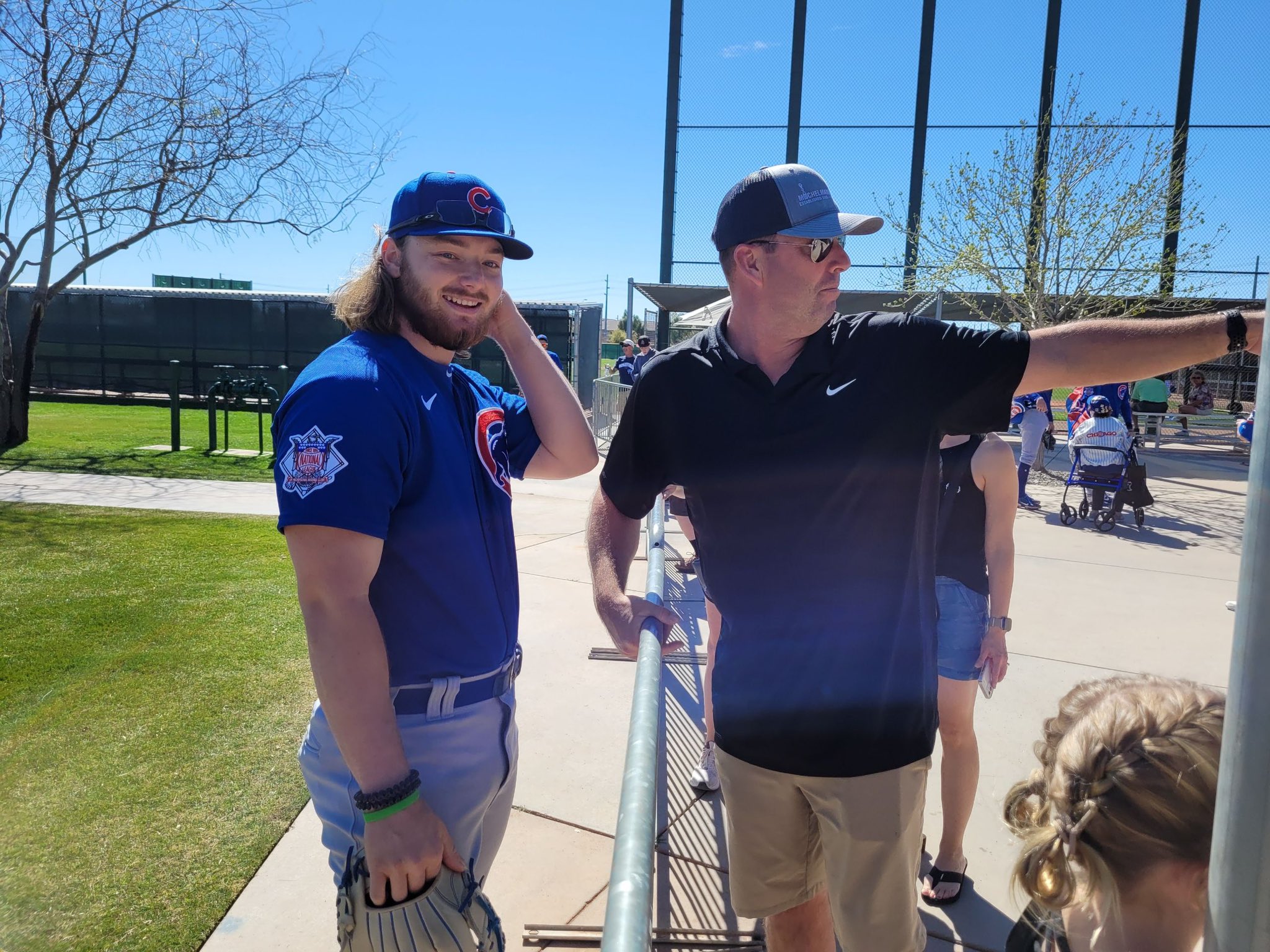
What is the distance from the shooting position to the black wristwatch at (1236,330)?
5.32ft

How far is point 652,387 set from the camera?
2.14 metres

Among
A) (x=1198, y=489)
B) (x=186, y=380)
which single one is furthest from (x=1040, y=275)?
(x=186, y=380)

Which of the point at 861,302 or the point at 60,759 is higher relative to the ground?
the point at 861,302

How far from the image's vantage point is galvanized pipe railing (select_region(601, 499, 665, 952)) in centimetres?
109

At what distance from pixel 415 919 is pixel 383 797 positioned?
0.77ft

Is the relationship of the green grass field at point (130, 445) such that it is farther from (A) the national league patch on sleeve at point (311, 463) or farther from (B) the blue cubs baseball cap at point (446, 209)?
(A) the national league patch on sleeve at point (311, 463)

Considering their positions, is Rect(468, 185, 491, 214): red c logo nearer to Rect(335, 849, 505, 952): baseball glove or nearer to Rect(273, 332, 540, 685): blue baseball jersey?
Rect(273, 332, 540, 685): blue baseball jersey

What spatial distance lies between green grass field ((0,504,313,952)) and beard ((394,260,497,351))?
81.2 inches

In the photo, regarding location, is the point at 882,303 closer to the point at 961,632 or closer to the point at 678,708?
the point at 678,708

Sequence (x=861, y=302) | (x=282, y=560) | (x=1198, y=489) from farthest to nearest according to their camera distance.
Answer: (x=861, y=302) → (x=1198, y=489) → (x=282, y=560)

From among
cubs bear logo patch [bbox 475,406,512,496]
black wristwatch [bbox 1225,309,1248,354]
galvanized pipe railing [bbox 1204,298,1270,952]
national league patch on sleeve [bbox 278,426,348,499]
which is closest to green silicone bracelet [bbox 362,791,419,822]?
national league patch on sleeve [bbox 278,426,348,499]

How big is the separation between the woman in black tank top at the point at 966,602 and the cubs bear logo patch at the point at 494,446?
1503 millimetres

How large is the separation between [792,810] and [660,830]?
1.54 metres

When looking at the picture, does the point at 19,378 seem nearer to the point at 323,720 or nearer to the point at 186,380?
the point at 186,380
